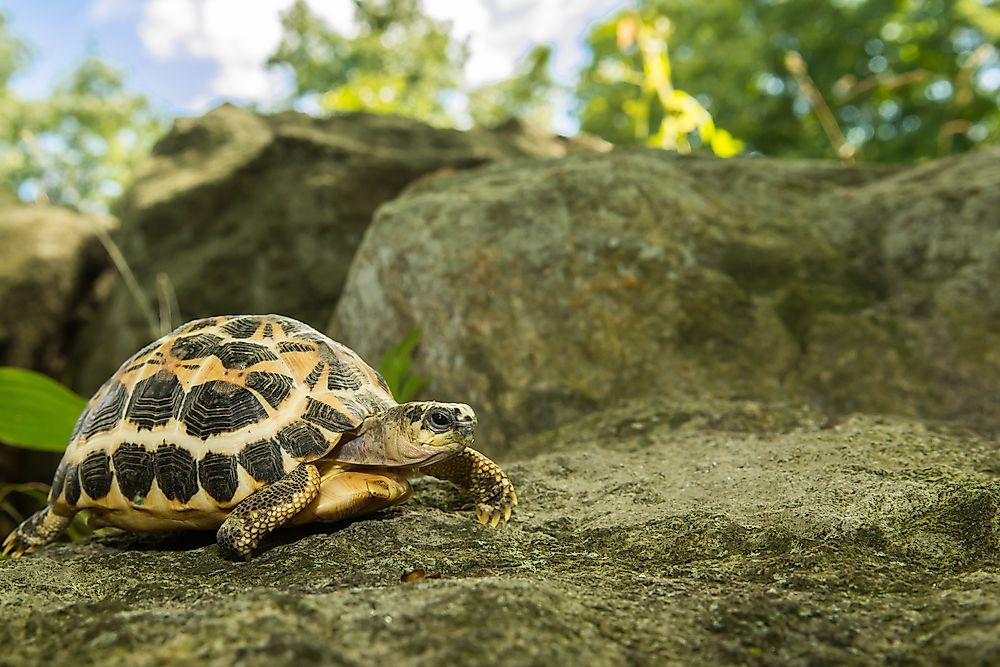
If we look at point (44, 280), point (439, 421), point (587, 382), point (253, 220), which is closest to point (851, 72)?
point (253, 220)

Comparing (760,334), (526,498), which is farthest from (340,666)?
(760,334)

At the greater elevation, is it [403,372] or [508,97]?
[508,97]

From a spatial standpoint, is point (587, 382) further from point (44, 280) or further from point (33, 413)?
point (44, 280)

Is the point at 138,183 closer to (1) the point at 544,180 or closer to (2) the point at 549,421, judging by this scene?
(1) the point at 544,180

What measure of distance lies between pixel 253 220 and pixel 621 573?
561 cm

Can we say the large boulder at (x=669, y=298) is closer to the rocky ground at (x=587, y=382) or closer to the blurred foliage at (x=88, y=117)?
the rocky ground at (x=587, y=382)

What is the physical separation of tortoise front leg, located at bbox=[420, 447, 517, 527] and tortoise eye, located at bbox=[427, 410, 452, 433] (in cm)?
24

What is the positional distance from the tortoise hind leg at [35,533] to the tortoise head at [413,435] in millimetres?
1108

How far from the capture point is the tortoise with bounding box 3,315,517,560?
2.14 meters

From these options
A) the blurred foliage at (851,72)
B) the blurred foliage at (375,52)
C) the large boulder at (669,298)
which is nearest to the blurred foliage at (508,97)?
the blurred foliage at (375,52)

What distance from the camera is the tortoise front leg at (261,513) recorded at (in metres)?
2.05

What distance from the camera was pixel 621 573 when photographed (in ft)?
6.39

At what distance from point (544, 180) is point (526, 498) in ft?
7.43

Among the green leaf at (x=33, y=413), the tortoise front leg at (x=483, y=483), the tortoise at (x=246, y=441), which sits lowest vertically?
the green leaf at (x=33, y=413)
